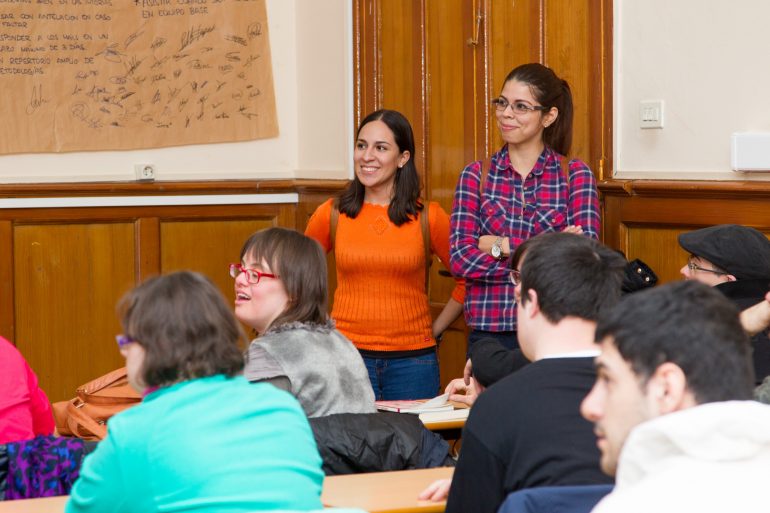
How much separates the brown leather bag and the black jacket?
31.1 inches

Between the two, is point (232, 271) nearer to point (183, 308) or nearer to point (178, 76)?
point (183, 308)

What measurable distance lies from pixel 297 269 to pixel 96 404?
0.77 m

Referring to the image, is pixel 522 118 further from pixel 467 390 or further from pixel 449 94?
pixel 449 94

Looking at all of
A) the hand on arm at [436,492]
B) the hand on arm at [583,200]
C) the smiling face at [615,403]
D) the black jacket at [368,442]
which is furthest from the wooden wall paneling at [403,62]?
the smiling face at [615,403]

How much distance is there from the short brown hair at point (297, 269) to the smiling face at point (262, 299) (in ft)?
0.05

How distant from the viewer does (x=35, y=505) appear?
259cm

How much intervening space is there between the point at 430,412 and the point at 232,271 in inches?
28.6

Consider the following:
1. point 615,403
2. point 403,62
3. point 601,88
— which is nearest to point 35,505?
point 615,403

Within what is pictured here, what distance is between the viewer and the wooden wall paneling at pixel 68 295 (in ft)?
19.3

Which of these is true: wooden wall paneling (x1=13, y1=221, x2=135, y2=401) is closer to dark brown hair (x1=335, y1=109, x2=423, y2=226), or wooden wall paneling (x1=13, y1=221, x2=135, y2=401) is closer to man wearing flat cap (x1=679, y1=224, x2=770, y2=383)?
dark brown hair (x1=335, y1=109, x2=423, y2=226)

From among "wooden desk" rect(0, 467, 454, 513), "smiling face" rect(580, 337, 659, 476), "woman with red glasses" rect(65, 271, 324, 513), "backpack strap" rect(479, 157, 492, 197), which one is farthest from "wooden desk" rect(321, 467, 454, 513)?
"backpack strap" rect(479, 157, 492, 197)

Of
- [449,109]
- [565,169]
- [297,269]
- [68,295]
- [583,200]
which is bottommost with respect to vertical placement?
[68,295]

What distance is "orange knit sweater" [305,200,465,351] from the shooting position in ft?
14.0

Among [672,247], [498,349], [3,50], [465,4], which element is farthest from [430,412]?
[3,50]
